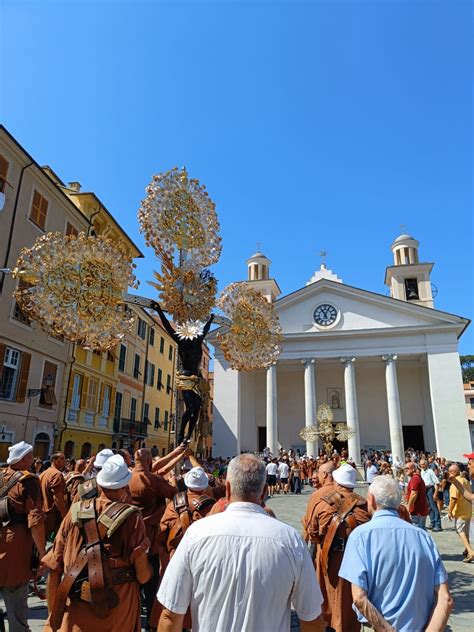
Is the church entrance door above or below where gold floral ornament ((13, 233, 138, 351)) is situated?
below

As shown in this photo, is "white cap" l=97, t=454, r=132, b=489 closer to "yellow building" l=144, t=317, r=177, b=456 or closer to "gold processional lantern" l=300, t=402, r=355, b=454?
"gold processional lantern" l=300, t=402, r=355, b=454

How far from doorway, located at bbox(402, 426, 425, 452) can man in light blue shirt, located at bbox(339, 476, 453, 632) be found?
109 feet

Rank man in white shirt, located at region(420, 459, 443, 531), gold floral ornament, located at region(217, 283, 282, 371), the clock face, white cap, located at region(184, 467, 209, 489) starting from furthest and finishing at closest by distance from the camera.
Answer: the clock face
man in white shirt, located at region(420, 459, 443, 531)
gold floral ornament, located at region(217, 283, 282, 371)
white cap, located at region(184, 467, 209, 489)

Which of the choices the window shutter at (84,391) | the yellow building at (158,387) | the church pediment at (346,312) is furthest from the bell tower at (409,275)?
the window shutter at (84,391)

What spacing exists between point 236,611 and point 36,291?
4377 millimetres

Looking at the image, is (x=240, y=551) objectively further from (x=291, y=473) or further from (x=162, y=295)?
(x=291, y=473)

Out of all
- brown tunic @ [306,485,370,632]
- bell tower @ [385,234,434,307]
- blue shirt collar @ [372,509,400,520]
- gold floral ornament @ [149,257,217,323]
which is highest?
bell tower @ [385,234,434,307]

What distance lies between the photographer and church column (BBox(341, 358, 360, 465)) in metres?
29.2

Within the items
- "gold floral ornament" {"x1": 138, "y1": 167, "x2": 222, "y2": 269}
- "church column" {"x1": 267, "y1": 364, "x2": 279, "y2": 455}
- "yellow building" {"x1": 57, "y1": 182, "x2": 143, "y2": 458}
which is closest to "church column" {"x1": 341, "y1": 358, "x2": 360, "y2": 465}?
"church column" {"x1": 267, "y1": 364, "x2": 279, "y2": 455}

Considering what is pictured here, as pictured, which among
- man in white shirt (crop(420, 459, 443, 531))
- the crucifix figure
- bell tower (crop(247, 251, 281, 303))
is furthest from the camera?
bell tower (crop(247, 251, 281, 303))

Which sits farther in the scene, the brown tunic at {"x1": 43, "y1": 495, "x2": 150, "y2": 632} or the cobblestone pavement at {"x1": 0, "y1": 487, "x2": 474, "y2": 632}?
the cobblestone pavement at {"x1": 0, "y1": 487, "x2": 474, "y2": 632}

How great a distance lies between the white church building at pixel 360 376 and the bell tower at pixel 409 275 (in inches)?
3.2

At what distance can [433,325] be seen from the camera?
102 ft

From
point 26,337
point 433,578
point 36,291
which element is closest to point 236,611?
point 433,578
